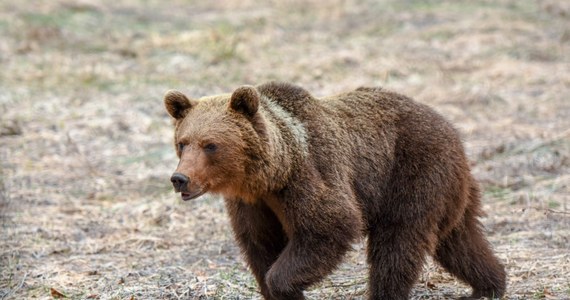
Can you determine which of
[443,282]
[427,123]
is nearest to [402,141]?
[427,123]

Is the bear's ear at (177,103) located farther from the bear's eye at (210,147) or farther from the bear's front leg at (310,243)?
the bear's front leg at (310,243)

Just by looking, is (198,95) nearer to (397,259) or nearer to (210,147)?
(397,259)

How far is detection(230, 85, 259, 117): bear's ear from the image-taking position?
19.6 feet

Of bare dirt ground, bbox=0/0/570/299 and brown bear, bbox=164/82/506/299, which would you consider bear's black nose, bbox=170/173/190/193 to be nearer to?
brown bear, bbox=164/82/506/299

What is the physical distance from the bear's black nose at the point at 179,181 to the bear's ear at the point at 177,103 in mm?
Answer: 651

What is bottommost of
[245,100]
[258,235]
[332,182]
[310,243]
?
[258,235]

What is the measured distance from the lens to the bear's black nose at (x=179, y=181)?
5707mm

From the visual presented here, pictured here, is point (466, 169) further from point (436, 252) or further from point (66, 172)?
point (66, 172)

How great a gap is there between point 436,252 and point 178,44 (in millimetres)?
11359

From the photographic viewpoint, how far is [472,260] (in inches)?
278

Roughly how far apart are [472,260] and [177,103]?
2634mm

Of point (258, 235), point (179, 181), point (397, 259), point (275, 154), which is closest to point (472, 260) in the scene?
point (397, 259)

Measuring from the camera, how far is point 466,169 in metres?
6.86

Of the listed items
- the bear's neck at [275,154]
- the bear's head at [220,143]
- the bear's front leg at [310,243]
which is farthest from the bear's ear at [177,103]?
the bear's front leg at [310,243]
